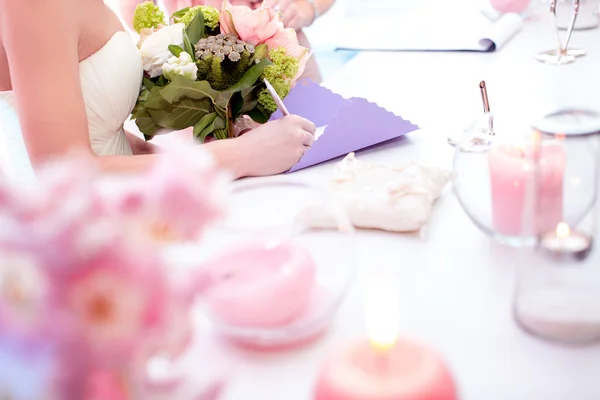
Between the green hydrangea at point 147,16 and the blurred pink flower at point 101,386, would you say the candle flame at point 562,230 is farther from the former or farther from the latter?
the green hydrangea at point 147,16

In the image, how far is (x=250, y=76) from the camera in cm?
115

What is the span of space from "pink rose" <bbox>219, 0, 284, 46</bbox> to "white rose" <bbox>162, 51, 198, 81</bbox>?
0.10 metres

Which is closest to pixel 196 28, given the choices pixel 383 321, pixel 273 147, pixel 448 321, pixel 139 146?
pixel 273 147

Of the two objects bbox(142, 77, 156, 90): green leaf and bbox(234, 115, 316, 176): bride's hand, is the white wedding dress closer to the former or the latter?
bbox(142, 77, 156, 90): green leaf

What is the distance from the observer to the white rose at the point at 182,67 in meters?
1.12

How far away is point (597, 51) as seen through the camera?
5.78 ft

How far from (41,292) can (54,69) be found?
761 millimetres

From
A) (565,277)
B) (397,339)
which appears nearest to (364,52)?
(565,277)

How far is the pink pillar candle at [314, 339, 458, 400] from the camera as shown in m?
0.50

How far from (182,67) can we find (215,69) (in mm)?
53

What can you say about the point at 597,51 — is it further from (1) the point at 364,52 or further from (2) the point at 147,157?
(2) the point at 147,157

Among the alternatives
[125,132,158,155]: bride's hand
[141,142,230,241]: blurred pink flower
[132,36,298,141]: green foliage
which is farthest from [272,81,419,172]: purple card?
[141,142,230,241]: blurred pink flower

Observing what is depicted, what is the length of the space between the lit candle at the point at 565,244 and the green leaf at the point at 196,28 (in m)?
0.74

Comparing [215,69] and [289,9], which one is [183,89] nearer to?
[215,69]
